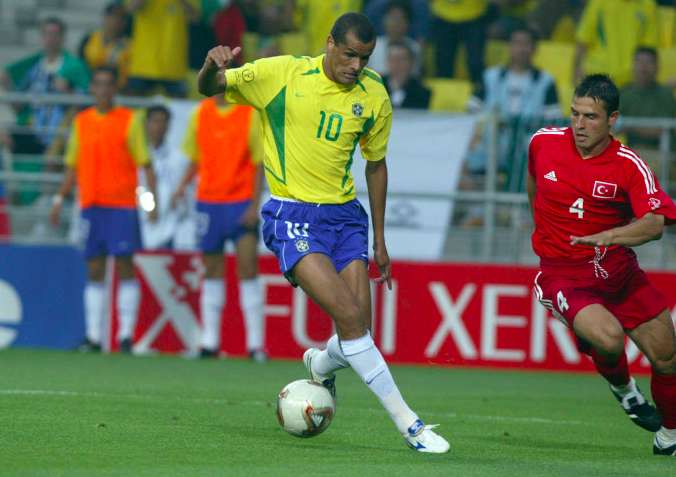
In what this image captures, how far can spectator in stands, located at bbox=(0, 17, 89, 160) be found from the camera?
1608cm

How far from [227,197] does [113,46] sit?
4589mm

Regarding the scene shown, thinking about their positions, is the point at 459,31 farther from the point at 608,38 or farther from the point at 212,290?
the point at 212,290

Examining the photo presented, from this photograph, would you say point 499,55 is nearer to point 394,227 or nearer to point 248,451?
point 394,227

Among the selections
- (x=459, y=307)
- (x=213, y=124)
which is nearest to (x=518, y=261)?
(x=459, y=307)

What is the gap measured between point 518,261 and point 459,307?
0.80m

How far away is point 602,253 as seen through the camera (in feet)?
27.4

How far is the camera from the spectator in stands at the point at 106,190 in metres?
14.4

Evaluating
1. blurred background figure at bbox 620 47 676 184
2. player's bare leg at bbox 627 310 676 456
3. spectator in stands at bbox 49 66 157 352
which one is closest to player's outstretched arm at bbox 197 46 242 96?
player's bare leg at bbox 627 310 676 456

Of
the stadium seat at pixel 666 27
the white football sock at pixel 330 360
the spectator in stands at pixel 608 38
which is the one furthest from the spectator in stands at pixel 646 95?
the white football sock at pixel 330 360

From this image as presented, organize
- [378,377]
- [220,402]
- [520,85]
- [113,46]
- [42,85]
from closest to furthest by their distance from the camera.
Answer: [378,377]
[220,402]
[520,85]
[42,85]
[113,46]

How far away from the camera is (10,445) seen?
7.34m

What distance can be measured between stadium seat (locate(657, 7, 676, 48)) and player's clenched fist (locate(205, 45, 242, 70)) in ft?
34.9

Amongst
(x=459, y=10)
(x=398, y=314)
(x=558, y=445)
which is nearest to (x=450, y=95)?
(x=459, y=10)

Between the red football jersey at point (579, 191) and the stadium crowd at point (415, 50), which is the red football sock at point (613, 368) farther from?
the stadium crowd at point (415, 50)
